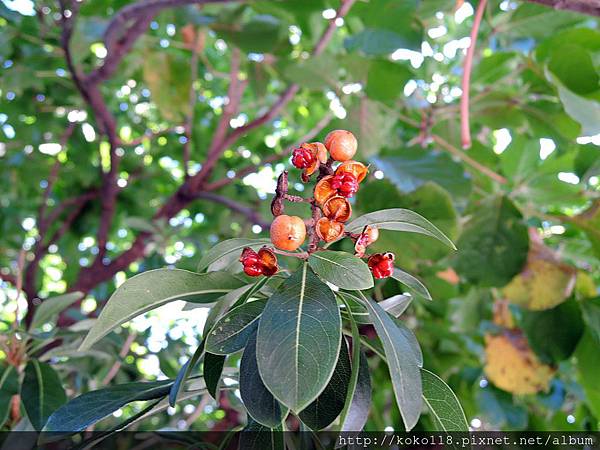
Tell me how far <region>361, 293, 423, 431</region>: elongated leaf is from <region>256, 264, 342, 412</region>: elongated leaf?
0.05m

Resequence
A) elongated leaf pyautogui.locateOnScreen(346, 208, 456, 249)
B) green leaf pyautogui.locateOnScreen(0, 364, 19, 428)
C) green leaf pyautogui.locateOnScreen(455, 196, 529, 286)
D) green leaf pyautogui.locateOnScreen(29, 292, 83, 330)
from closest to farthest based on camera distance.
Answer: elongated leaf pyautogui.locateOnScreen(346, 208, 456, 249) → green leaf pyautogui.locateOnScreen(0, 364, 19, 428) → green leaf pyautogui.locateOnScreen(29, 292, 83, 330) → green leaf pyautogui.locateOnScreen(455, 196, 529, 286)

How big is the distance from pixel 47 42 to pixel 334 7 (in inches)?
39.0

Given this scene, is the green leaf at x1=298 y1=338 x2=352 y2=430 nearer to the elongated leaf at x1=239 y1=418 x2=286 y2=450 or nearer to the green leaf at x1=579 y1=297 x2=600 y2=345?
the elongated leaf at x1=239 y1=418 x2=286 y2=450

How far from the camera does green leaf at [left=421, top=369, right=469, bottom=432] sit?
522 millimetres

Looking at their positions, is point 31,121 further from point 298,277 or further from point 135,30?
point 298,277

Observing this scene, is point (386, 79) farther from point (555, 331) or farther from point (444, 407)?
point (444, 407)

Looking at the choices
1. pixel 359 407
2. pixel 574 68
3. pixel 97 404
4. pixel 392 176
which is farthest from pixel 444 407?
pixel 574 68

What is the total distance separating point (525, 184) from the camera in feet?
4.38

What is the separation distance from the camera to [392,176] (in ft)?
3.76

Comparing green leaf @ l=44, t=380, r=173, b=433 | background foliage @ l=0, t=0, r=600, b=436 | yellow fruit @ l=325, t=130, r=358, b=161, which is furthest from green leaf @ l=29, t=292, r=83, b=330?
yellow fruit @ l=325, t=130, r=358, b=161

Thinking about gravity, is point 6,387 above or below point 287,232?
below

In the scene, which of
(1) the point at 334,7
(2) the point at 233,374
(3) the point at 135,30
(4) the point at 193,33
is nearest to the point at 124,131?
(4) the point at 193,33

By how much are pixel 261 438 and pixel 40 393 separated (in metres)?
0.39

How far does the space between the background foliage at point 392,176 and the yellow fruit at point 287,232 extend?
0.18 metres
